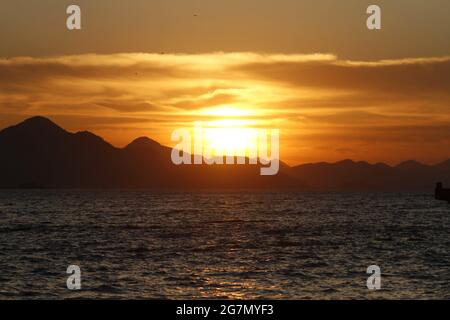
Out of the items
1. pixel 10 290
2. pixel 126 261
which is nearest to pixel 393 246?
pixel 126 261

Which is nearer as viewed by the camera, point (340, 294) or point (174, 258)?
point (340, 294)

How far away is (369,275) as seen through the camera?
118ft

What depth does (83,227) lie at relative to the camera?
275 feet

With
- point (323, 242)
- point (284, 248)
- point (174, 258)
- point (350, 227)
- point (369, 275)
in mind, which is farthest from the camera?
point (350, 227)

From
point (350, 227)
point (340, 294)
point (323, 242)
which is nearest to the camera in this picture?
point (340, 294)

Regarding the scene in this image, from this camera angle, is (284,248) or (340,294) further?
(284,248)

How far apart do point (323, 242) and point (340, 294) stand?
99.5ft

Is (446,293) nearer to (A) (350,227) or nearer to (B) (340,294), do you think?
(B) (340,294)
